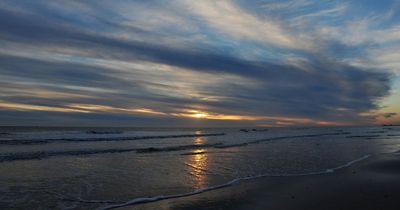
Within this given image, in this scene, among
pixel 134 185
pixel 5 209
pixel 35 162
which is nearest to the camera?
pixel 5 209

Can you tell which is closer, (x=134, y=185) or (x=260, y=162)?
(x=134, y=185)

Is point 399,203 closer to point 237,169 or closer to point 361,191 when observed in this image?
point 361,191

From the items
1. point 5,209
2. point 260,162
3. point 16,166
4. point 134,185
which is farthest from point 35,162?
point 260,162

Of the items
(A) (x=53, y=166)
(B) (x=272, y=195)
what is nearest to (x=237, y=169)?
(B) (x=272, y=195)

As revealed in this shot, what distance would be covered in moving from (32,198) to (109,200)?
2.61 metres

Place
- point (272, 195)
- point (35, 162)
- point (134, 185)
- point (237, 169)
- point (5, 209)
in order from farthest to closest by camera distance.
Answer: point (35, 162), point (237, 169), point (134, 185), point (272, 195), point (5, 209)

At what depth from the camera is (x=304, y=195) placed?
12.5m

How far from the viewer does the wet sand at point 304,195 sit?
10859mm

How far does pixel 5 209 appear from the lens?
10.3 meters

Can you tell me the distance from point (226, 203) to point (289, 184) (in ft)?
15.0

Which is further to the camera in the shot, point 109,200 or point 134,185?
point 134,185

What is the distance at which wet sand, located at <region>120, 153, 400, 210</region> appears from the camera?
10.9 meters

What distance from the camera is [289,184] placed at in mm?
14695

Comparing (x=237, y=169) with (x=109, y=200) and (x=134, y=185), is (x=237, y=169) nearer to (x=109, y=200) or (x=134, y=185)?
(x=134, y=185)
